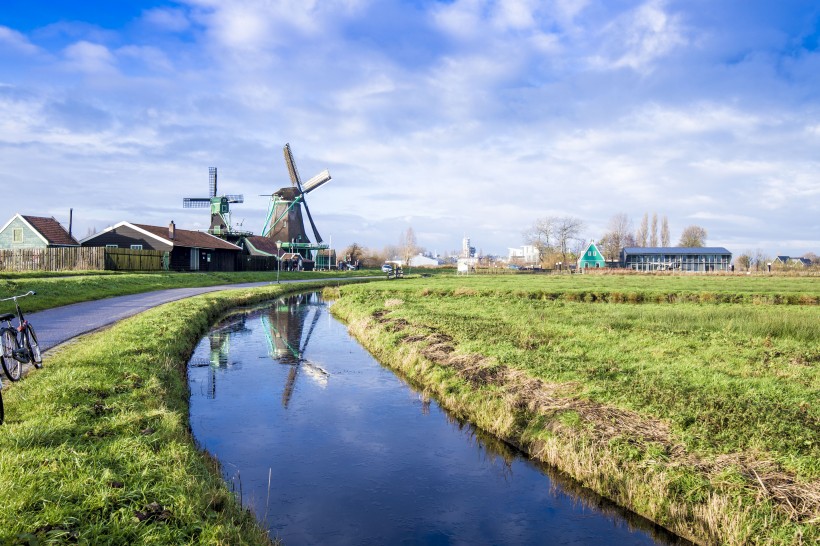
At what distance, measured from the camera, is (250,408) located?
11961mm

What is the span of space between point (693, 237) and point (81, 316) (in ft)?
430

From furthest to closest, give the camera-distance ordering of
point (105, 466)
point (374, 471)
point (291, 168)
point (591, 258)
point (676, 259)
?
point (676, 259) < point (591, 258) < point (291, 168) < point (374, 471) < point (105, 466)

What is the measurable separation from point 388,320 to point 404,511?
1465 cm

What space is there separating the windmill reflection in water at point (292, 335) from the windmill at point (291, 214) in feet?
146

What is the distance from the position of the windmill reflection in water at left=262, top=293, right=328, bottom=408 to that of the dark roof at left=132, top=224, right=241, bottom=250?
74.4ft

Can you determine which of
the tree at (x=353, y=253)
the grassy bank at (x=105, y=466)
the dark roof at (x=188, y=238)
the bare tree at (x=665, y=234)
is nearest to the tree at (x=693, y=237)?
the bare tree at (x=665, y=234)

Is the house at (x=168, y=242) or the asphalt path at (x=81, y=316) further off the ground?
the house at (x=168, y=242)

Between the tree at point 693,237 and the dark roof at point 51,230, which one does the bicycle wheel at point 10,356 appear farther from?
the tree at point 693,237

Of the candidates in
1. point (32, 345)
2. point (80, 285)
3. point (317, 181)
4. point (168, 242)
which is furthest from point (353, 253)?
point (32, 345)

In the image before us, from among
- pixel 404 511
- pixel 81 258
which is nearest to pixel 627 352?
pixel 404 511

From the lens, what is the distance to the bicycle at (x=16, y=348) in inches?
361

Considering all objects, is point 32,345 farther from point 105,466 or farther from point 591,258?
point 591,258

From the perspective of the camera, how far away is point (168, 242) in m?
52.5

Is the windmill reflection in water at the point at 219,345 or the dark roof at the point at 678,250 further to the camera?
the dark roof at the point at 678,250
